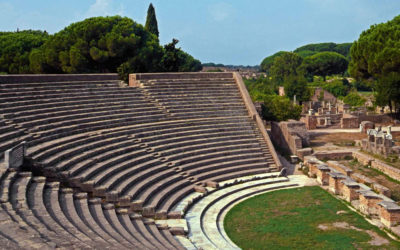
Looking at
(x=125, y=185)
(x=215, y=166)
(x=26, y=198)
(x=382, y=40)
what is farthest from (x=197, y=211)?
(x=382, y=40)

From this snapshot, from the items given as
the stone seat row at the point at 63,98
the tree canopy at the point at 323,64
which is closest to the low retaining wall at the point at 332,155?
the stone seat row at the point at 63,98

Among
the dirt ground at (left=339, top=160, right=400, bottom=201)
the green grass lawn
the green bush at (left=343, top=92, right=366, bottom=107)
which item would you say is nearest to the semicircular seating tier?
the green grass lawn

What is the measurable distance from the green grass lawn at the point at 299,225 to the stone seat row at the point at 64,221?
270 centimetres

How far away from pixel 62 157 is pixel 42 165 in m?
1.30

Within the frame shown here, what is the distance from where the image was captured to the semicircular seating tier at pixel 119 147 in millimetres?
10648

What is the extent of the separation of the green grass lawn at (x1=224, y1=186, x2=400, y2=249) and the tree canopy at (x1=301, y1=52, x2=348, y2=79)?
68.7m

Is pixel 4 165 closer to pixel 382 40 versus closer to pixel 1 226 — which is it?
pixel 1 226

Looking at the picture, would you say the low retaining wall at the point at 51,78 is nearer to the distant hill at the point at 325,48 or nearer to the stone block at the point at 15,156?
the stone block at the point at 15,156

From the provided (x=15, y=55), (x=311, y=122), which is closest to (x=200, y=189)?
(x=311, y=122)

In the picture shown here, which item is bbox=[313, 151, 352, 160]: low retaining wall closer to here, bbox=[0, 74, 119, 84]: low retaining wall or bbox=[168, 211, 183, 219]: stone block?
bbox=[168, 211, 183, 219]: stone block

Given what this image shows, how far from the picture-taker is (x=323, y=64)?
271 feet

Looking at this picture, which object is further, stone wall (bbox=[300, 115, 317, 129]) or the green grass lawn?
stone wall (bbox=[300, 115, 317, 129])

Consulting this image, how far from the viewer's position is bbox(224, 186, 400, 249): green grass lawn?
12.6 meters

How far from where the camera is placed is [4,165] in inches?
471
